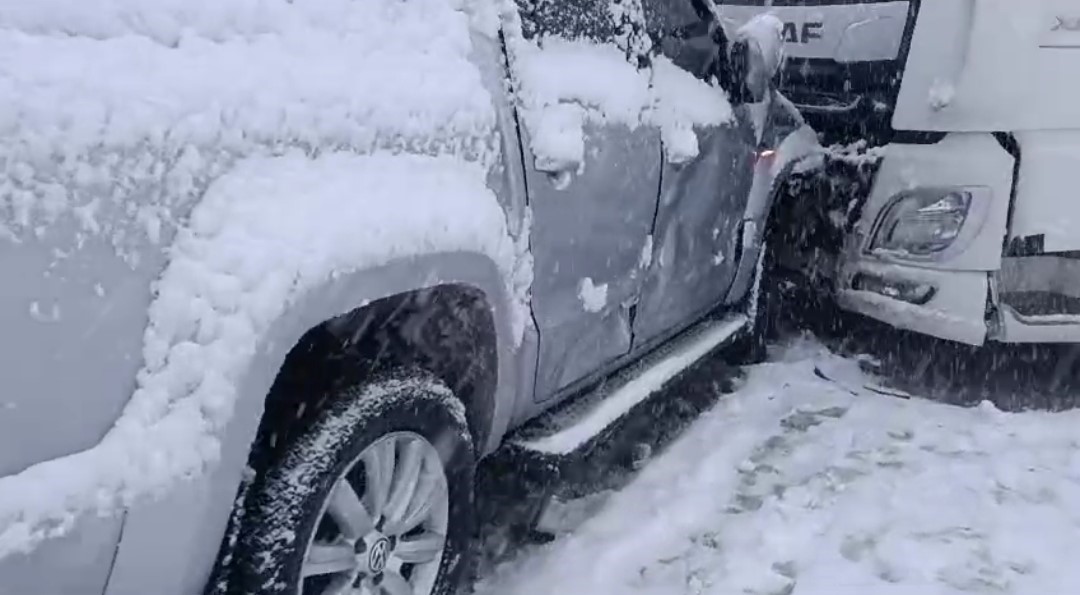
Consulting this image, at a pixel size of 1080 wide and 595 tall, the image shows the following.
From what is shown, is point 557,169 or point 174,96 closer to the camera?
point 174,96

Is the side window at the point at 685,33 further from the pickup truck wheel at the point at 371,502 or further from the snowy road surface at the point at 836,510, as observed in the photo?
the pickup truck wheel at the point at 371,502

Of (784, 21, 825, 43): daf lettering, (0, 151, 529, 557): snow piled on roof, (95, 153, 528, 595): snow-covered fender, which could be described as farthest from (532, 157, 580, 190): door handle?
(784, 21, 825, 43): daf lettering

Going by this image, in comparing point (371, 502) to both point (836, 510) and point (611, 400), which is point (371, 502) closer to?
point (611, 400)

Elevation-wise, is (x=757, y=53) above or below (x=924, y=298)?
above

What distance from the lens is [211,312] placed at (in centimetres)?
199

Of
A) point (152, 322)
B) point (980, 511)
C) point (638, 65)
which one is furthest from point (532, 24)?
point (980, 511)

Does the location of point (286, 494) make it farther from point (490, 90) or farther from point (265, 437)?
point (490, 90)

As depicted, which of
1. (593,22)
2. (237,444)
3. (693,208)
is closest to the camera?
(237,444)

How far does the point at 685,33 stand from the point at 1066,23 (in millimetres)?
1650

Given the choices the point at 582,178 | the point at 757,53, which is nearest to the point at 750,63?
the point at 757,53

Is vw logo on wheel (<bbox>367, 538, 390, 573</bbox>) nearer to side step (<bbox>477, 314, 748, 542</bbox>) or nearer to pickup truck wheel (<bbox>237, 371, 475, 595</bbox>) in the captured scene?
pickup truck wheel (<bbox>237, 371, 475, 595</bbox>)

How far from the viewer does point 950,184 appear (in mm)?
4832

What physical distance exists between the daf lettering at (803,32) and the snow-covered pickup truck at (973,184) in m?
0.54

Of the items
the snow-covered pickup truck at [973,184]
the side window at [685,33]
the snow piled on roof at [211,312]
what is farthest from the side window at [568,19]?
the snow-covered pickup truck at [973,184]
